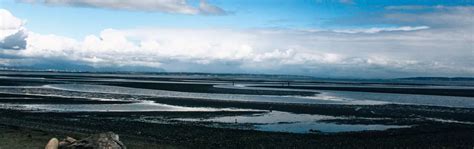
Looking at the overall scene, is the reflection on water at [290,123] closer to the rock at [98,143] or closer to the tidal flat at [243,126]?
the tidal flat at [243,126]

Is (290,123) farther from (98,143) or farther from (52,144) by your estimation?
(52,144)

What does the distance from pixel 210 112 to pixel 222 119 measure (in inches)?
222

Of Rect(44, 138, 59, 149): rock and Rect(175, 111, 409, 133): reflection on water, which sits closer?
Rect(44, 138, 59, 149): rock

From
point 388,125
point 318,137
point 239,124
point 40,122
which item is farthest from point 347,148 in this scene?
point 40,122

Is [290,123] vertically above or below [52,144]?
below

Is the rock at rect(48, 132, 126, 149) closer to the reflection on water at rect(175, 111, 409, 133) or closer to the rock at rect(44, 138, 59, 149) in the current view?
the rock at rect(44, 138, 59, 149)

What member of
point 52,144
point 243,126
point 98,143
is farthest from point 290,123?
point 52,144

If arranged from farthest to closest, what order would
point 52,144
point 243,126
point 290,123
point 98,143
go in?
point 290,123 → point 243,126 → point 52,144 → point 98,143

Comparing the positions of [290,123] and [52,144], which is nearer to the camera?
[52,144]

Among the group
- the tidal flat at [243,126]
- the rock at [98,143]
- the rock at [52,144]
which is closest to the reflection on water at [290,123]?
the tidal flat at [243,126]

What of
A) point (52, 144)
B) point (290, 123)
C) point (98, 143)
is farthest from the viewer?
point (290, 123)

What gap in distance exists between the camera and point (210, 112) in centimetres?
4484

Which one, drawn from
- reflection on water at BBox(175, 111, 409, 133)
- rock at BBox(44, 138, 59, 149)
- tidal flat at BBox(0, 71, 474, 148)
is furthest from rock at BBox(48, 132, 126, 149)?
reflection on water at BBox(175, 111, 409, 133)

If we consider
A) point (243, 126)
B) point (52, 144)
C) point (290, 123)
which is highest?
point (52, 144)
